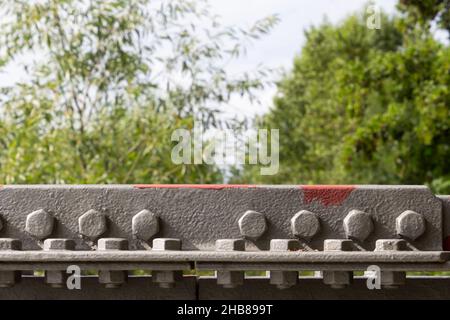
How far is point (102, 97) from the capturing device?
1192 centimetres

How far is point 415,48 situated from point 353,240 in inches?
548

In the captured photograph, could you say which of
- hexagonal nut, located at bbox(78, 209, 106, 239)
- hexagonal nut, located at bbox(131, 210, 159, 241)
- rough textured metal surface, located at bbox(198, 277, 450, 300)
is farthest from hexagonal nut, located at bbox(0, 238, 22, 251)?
rough textured metal surface, located at bbox(198, 277, 450, 300)

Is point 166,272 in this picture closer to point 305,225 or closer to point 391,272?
point 305,225

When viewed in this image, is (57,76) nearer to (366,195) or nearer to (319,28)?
(366,195)

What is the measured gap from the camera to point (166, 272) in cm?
327

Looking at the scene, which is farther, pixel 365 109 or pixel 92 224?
pixel 365 109

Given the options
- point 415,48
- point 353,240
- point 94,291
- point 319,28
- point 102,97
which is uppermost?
point 319,28

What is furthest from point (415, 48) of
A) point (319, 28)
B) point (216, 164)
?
point (319, 28)

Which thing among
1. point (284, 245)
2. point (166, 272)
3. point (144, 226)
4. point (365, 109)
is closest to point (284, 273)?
point (284, 245)

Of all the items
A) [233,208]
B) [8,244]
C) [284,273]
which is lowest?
[284,273]

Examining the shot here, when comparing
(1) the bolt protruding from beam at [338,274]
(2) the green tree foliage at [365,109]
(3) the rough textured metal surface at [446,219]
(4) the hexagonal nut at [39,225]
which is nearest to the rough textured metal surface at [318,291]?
(1) the bolt protruding from beam at [338,274]

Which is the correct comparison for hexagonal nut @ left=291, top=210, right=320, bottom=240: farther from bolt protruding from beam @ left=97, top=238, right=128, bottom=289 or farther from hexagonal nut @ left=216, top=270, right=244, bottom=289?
bolt protruding from beam @ left=97, top=238, right=128, bottom=289

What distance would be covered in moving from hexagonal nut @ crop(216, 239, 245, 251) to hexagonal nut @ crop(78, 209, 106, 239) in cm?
45

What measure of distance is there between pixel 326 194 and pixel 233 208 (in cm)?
36
